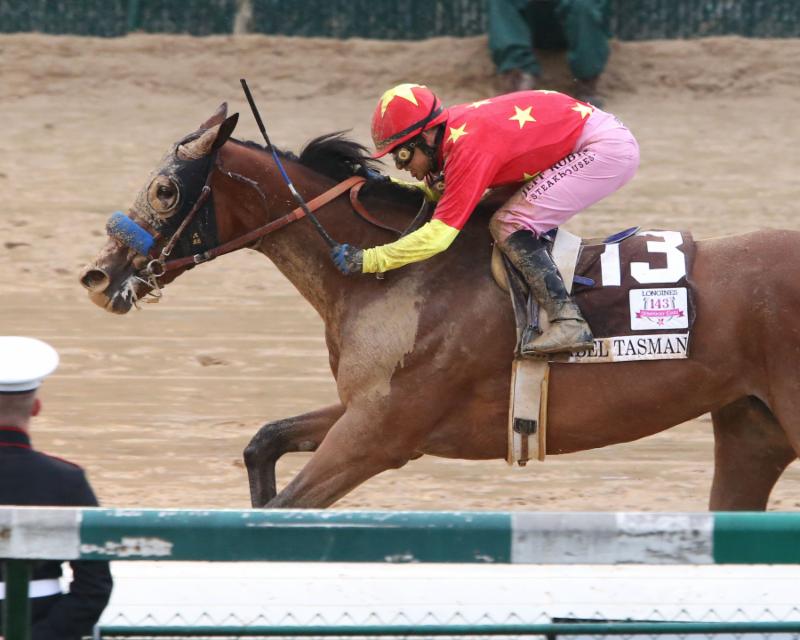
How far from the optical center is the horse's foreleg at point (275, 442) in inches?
218

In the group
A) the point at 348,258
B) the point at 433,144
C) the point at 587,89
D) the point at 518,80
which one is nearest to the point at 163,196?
the point at 348,258

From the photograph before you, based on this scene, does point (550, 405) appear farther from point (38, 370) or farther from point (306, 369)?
point (306, 369)

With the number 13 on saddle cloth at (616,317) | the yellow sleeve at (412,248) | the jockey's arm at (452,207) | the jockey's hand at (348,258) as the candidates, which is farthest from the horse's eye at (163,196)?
the number 13 on saddle cloth at (616,317)

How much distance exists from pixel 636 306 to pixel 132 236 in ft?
5.97

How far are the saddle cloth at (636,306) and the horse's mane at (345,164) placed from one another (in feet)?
2.51

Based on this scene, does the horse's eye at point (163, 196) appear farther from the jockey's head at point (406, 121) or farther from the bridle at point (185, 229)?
the jockey's head at point (406, 121)

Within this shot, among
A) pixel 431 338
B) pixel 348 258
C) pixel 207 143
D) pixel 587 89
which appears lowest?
pixel 587 89

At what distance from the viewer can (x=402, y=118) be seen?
5.19 metres

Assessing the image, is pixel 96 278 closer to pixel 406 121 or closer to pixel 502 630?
pixel 406 121

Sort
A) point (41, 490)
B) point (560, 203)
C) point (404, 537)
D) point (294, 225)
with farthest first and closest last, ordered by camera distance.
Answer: point (294, 225) < point (560, 203) < point (41, 490) < point (404, 537)

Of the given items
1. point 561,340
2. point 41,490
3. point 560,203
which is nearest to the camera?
point 41,490

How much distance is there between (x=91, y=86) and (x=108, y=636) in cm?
1081

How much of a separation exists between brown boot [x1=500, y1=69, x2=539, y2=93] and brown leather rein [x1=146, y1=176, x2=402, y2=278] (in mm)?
7998

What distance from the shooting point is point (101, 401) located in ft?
27.1
